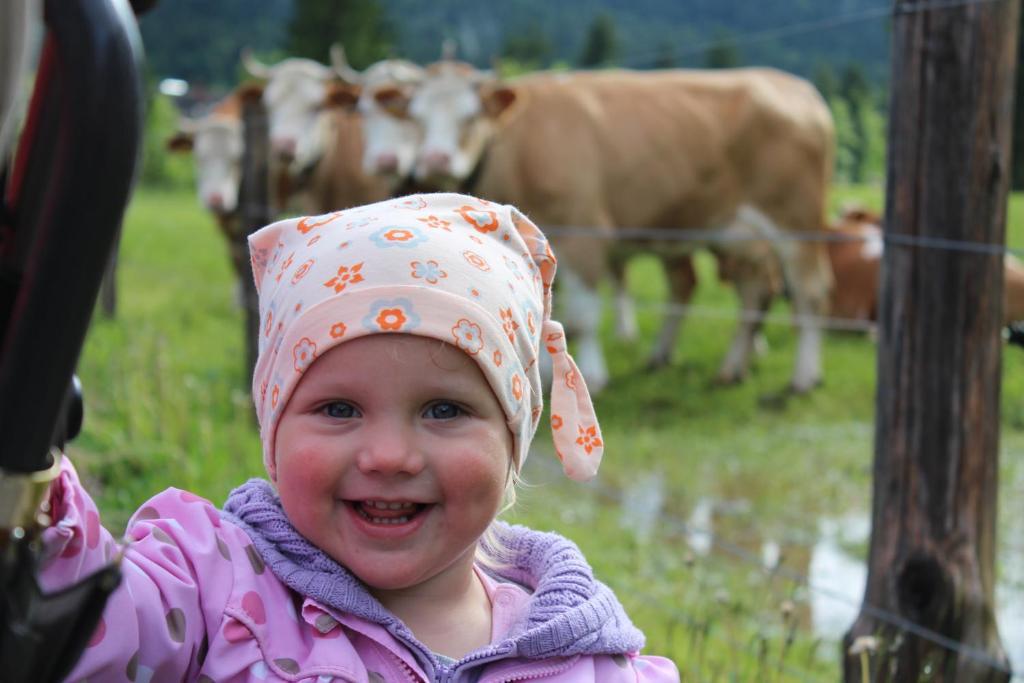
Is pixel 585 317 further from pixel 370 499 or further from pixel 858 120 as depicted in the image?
pixel 858 120

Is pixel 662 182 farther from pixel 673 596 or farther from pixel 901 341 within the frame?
pixel 901 341

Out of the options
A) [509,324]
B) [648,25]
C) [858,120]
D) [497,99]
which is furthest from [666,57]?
[648,25]

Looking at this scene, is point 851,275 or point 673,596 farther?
point 851,275

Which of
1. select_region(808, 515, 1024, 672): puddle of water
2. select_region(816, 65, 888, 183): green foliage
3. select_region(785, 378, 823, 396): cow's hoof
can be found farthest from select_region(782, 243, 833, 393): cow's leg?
select_region(816, 65, 888, 183): green foliage

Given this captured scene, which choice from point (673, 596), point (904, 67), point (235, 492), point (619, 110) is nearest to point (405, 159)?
point (619, 110)

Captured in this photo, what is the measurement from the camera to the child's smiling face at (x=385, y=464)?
1441 millimetres

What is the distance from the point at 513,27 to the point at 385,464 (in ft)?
213

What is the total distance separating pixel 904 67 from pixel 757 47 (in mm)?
51344

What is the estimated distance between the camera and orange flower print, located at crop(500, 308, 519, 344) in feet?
5.12

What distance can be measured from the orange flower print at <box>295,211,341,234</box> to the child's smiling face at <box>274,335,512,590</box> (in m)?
0.19

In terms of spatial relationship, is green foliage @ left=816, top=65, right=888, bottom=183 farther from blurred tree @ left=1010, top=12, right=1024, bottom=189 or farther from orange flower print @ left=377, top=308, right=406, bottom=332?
orange flower print @ left=377, top=308, right=406, bottom=332

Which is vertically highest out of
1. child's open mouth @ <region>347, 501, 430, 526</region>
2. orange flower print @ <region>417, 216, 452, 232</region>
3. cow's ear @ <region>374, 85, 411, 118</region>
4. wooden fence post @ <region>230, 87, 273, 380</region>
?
orange flower print @ <region>417, 216, 452, 232</region>

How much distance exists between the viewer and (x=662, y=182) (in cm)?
911

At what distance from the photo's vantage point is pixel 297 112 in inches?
384
